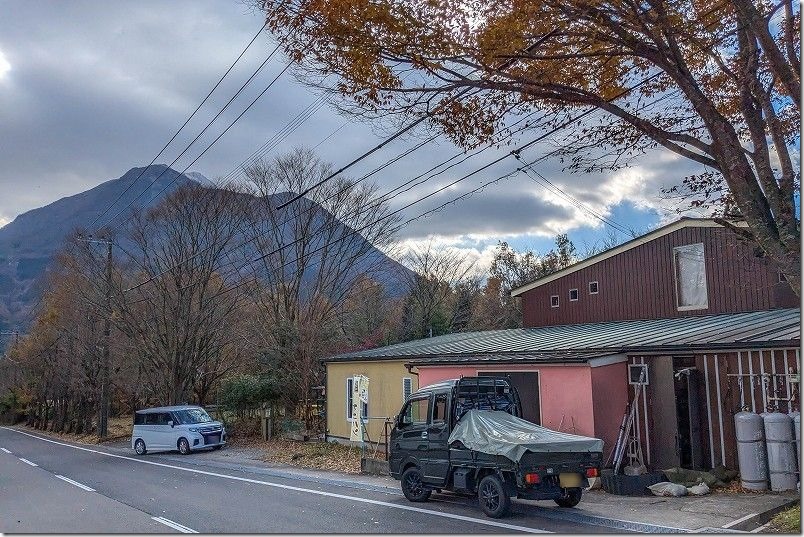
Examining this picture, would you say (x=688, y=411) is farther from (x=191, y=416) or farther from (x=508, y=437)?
(x=191, y=416)

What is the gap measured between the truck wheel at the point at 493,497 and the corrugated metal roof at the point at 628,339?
13.9 ft

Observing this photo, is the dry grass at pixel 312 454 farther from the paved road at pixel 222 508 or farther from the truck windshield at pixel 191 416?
the paved road at pixel 222 508

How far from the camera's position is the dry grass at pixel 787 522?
9400 millimetres

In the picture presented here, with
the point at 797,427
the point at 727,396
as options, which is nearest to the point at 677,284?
the point at 727,396

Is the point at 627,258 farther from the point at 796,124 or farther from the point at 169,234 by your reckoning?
the point at 169,234

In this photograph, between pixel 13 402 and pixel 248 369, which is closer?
pixel 248 369

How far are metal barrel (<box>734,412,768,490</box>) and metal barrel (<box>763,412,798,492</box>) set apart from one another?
154mm

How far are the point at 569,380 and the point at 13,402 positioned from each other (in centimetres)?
6897

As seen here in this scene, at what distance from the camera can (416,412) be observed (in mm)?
14250

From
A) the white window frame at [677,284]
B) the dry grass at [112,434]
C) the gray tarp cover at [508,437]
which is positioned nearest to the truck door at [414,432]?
the gray tarp cover at [508,437]

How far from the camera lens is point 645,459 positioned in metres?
15.0

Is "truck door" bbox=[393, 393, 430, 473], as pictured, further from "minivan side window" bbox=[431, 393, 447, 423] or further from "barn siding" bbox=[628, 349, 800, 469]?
"barn siding" bbox=[628, 349, 800, 469]

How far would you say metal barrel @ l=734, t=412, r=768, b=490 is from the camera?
12.5 meters

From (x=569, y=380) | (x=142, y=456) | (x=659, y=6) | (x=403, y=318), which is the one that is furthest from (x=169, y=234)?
(x=659, y=6)
